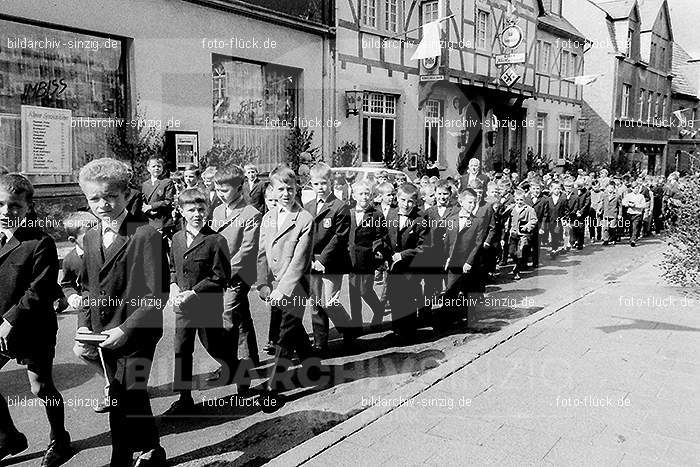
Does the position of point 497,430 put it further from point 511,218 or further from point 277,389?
point 511,218

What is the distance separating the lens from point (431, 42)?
1811cm

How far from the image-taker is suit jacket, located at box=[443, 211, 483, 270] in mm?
7176

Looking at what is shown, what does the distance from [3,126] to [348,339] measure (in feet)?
25.3

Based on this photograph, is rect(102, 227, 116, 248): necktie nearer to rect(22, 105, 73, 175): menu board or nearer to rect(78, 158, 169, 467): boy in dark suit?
Result: rect(78, 158, 169, 467): boy in dark suit

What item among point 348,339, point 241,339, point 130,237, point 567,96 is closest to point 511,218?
point 348,339

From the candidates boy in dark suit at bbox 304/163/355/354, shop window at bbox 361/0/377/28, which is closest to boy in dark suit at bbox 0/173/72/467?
boy in dark suit at bbox 304/163/355/354

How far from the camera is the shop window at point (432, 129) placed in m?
21.4

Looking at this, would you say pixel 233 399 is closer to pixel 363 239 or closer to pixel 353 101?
pixel 363 239

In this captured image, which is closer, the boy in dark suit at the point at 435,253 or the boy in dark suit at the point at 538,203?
the boy in dark suit at the point at 435,253

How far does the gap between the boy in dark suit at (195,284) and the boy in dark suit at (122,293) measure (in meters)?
0.89

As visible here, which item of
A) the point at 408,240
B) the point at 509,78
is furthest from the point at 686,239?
the point at 509,78

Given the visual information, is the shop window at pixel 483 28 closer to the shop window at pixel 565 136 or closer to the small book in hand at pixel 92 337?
the shop window at pixel 565 136

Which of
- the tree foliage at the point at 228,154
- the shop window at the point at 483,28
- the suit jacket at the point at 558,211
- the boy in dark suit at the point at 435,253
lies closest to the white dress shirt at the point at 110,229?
the boy in dark suit at the point at 435,253

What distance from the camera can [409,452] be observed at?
3965mm
